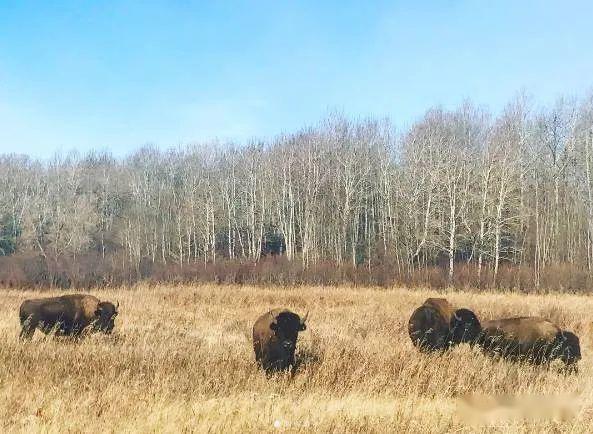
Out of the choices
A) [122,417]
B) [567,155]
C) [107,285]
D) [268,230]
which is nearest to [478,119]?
[567,155]

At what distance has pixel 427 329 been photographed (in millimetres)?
9953

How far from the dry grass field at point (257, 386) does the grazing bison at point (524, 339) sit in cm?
41

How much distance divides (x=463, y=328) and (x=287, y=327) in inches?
160

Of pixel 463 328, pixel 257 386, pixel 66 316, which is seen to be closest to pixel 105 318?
pixel 66 316

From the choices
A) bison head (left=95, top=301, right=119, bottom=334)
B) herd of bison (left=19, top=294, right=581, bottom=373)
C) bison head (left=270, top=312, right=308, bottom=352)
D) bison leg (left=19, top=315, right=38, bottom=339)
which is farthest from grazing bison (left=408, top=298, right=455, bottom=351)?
bison leg (left=19, top=315, right=38, bottom=339)

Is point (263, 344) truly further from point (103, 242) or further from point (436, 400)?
point (103, 242)

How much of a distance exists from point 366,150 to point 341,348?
34.5 m

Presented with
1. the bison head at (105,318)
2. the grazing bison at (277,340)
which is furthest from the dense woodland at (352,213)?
the grazing bison at (277,340)

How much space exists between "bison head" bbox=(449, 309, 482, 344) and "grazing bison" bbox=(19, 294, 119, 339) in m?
7.29

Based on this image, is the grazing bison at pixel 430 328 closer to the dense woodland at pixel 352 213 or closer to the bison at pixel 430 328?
the bison at pixel 430 328

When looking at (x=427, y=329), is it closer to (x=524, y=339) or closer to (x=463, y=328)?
(x=463, y=328)

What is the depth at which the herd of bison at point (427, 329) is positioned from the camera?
821cm

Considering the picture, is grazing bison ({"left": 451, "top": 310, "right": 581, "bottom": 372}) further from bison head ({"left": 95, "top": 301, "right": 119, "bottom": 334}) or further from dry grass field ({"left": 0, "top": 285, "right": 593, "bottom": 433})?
bison head ({"left": 95, "top": 301, "right": 119, "bottom": 334})

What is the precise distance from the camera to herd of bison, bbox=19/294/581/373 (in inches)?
323
